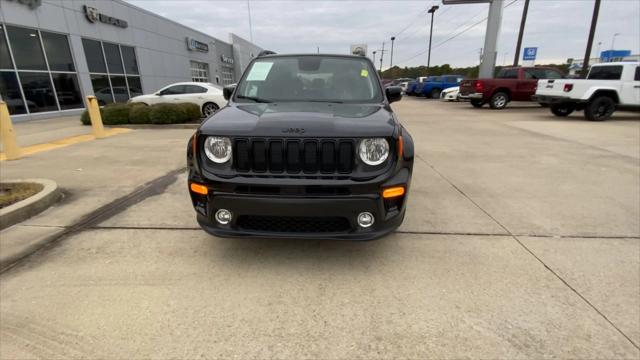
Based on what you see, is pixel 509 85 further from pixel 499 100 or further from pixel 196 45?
pixel 196 45

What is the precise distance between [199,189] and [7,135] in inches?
256

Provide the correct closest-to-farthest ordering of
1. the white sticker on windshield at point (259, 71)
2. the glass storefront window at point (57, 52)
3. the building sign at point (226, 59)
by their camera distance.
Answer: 1. the white sticker on windshield at point (259, 71)
2. the glass storefront window at point (57, 52)
3. the building sign at point (226, 59)

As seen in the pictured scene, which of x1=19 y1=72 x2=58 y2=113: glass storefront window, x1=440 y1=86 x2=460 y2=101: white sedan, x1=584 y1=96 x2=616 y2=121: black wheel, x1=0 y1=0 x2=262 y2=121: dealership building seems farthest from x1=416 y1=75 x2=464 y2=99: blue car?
x1=19 y1=72 x2=58 y2=113: glass storefront window

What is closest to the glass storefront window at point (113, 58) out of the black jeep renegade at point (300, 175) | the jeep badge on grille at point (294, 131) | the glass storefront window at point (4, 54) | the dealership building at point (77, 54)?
the dealership building at point (77, 54)

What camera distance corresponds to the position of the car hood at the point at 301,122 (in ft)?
8.16

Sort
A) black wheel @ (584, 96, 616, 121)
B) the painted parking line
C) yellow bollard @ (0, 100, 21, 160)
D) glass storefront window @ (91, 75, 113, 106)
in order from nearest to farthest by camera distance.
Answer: yellow bollard @ (0, 100, 21, 160), the painted parking line, black wheel @ (584, 96, 616, 121), glass storefront window @ (91, 75, 113, 106)

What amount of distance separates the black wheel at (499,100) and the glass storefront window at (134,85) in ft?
62.5

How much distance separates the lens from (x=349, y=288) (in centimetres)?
260

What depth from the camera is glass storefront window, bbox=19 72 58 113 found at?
507 inches

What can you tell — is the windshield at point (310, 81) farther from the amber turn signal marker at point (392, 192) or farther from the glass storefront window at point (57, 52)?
the glass storefront window at point (57, 52)

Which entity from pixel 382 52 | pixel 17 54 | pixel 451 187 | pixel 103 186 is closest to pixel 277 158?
pixel 451 187

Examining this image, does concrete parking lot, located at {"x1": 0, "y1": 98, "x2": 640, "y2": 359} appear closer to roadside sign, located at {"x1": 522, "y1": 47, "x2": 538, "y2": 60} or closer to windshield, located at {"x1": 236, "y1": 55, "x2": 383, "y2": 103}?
windshield, located at {"x1": 236, "y1": 55, "x2": 383, "y2": 103}

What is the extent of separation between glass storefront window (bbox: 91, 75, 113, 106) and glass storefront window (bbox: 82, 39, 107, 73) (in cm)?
A: 37

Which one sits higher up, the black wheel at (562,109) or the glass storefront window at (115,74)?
the glass storefront window at (115,74)
